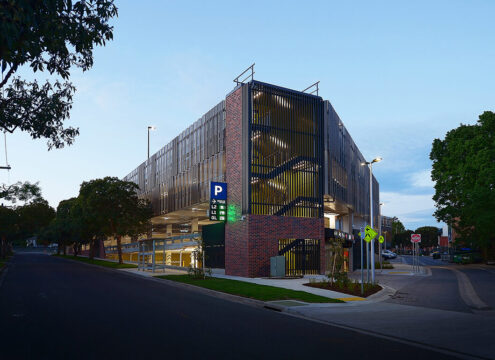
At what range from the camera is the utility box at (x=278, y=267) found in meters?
30.6

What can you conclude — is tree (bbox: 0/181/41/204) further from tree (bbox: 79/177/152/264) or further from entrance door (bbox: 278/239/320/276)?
entrance door (bbox: 278/239/320/276)

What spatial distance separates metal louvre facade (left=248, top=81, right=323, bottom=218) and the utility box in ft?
11.3

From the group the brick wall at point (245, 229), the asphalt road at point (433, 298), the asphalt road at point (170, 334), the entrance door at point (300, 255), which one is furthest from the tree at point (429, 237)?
the asphalt road at point (170, 334)

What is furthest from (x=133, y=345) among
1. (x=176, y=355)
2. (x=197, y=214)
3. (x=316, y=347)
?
(x=197, y=214)

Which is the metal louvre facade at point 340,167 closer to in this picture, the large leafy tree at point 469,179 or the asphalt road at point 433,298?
the large leafy tree at point 469,179

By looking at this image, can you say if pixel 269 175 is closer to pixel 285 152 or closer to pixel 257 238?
pixel 285 152

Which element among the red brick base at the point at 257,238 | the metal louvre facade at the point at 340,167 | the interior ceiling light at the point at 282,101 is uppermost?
the interior ceiling light at the point at 282,101

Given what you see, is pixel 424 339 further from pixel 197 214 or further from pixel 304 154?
pixel 197 214

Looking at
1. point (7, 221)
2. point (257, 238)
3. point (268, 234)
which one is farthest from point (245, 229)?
point (7, 221)

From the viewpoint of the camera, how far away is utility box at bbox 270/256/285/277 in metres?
30.6

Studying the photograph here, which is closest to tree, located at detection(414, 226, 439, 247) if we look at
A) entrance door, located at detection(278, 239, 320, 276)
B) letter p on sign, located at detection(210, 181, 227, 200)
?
entrance door, located at detection(278, 239, 320, 276)

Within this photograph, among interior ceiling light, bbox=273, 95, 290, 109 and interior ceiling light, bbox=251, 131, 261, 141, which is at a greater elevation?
interior ceiling light, bbox=273, 95, 290, 109

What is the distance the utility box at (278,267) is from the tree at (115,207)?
24.8 m

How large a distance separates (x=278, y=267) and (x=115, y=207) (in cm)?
2739
